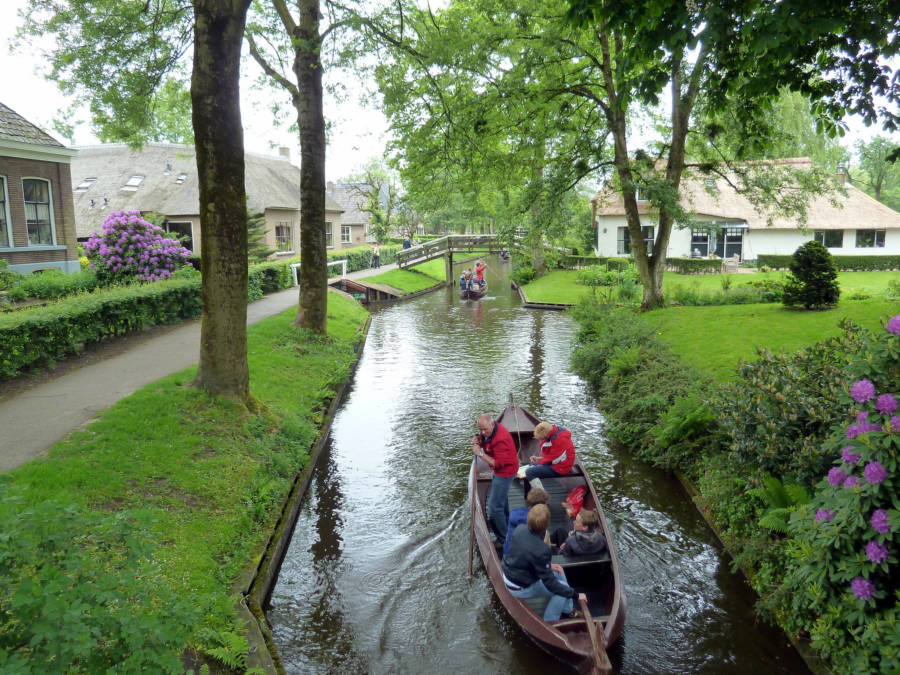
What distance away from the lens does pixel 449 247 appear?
40.8m

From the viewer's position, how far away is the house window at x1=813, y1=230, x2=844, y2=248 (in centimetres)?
3697

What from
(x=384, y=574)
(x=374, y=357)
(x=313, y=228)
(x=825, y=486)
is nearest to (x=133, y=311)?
(x=313, y=228)

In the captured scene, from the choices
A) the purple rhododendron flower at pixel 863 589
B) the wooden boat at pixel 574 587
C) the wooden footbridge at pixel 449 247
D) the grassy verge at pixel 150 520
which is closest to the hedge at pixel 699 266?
the wooden footbridge at pixel 449 247

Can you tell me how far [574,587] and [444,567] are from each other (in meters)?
1.92

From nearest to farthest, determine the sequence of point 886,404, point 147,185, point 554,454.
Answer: point 886,404, point 554,454, point 147,185

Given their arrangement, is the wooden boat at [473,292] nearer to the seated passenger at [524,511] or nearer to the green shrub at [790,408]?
the green shrub at [790,408]

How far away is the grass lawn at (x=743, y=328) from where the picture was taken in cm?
1396

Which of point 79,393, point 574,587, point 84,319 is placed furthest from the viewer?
point 84,319

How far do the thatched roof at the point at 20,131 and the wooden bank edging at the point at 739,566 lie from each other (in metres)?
24.4

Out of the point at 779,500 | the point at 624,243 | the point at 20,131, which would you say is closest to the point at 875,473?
the point at 779,500

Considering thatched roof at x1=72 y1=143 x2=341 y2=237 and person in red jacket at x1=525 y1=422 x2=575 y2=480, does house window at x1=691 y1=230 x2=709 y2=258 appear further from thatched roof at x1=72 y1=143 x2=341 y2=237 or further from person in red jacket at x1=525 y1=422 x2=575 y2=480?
person in red jacket at x1=525 y1=422 x2=575 y2=480

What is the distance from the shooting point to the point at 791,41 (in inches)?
262

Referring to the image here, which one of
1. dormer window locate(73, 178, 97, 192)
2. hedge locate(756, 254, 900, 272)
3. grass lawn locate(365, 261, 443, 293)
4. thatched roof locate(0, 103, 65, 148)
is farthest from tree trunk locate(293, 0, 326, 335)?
dormer window locate(73, 178, 97, 192)

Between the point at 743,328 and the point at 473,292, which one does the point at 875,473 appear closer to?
the point at 743,328
